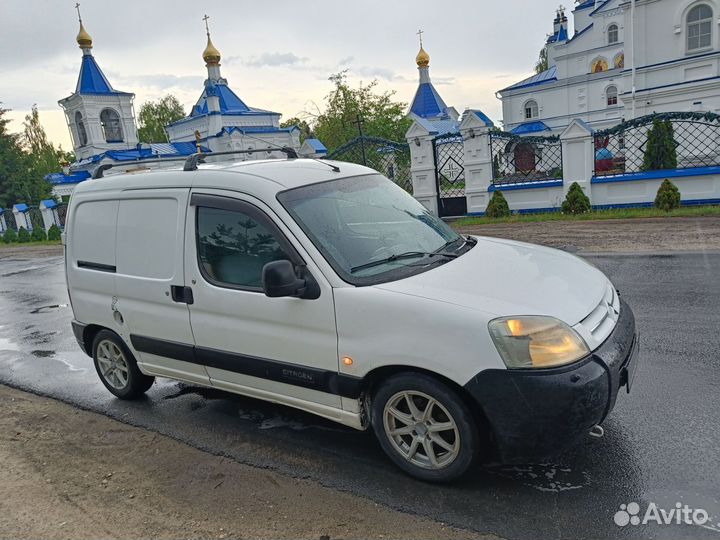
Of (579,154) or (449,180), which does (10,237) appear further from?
(579,154)

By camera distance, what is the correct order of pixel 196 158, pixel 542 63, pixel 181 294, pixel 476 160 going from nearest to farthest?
pixel 181 294
pixel 196 158
pixel 476 160
pixel 542 63

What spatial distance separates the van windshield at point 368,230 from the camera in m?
3.35

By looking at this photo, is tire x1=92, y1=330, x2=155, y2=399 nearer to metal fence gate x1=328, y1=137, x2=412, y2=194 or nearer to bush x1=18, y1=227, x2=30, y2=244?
metal fence gate x1=328, y1=137, x2=412, y2=194

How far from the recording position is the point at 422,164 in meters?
16.6

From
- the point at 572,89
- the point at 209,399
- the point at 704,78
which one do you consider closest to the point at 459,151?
the point at 704,78

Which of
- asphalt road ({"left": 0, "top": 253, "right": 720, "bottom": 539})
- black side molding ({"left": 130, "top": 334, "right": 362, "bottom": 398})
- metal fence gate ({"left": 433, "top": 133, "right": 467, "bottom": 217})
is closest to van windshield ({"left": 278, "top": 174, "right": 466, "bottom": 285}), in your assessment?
black side molding ({"left": 130, "top": 334, "right": 362, "bottom": 398})

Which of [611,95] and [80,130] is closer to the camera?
[80,130]

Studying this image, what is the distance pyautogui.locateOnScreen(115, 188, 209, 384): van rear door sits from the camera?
3.98 meters

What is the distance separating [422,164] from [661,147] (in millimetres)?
6479

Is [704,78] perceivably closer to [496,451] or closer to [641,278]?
[641,278]

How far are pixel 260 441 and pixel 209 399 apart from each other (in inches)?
43.1

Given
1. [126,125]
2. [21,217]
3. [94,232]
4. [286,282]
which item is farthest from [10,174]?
[286,282]

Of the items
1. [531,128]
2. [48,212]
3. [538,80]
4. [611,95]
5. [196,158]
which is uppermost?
[538,80]

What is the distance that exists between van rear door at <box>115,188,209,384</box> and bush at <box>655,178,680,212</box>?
41.0ft
